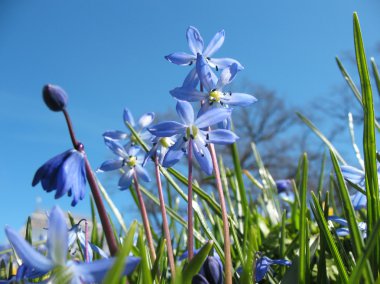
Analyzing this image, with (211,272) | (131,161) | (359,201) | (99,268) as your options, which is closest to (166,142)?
(131,161)

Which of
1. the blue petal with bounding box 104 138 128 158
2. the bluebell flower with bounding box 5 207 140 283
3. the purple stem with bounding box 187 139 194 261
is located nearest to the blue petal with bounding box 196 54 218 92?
the purple stem with bounding box 187 139 194 261

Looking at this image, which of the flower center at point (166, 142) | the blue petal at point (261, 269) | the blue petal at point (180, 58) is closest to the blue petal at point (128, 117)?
the flower center at point (166, 142)

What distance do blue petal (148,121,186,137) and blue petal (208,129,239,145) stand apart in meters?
0.05

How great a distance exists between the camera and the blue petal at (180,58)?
0.91 meters

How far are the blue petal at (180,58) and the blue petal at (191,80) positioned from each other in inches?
0.8

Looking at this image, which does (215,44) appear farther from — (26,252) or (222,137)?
(26,252)

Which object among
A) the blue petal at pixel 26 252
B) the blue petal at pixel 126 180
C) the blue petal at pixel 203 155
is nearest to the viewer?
the blue petal at pixel 26 252

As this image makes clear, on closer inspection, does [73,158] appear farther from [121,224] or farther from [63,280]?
[121,224]

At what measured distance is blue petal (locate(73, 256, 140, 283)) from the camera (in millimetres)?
474

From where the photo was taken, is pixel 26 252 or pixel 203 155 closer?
pixel 26 252

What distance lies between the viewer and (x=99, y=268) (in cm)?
48

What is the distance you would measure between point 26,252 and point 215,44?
0.59 metres

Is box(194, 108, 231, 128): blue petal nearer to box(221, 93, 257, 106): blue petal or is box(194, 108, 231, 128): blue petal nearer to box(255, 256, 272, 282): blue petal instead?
box(221, 93, 257, 106): blue petal

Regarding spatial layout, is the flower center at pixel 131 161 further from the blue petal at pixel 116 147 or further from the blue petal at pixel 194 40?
the blue petal at pixel 194 40
